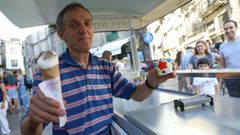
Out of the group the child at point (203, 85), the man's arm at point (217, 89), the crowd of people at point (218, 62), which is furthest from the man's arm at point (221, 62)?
the man's arm at point (217, 89)

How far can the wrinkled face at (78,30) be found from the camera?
1.83 metres

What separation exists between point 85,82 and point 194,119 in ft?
2.48

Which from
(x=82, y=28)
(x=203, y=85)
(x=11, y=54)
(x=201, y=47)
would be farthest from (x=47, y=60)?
(x=11, y=54)

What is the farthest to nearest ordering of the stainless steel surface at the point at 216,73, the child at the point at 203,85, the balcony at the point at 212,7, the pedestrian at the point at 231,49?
the balcony at the point at 212,7
the pedestrian at the point at 231,49
the child at the point at 203,85
the stainless steel surface at the point at 216,73

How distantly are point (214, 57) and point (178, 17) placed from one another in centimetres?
3831

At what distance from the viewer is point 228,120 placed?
1.23 m

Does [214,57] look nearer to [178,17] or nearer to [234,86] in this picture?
[234,86]

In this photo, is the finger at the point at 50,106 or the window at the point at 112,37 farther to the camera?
the window at the point at 112,37

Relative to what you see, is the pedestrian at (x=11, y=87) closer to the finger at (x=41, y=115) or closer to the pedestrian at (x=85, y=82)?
the pedestrian at (x=85, y=82)

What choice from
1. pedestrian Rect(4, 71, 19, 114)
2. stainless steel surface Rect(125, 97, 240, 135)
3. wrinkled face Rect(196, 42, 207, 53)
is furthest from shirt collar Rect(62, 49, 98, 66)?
pedestrian Rect(4, 71, 19, 114)

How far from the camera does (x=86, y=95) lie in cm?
178

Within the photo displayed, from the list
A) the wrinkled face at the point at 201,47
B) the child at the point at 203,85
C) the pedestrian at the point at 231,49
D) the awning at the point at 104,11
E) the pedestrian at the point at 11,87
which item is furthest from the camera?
the pedestrian at the point at 11,87

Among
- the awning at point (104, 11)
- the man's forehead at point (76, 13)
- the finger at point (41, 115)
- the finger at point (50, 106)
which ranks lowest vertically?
the finger at point (41, 115)

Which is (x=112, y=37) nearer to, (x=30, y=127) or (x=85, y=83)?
(x=85, y=83)
